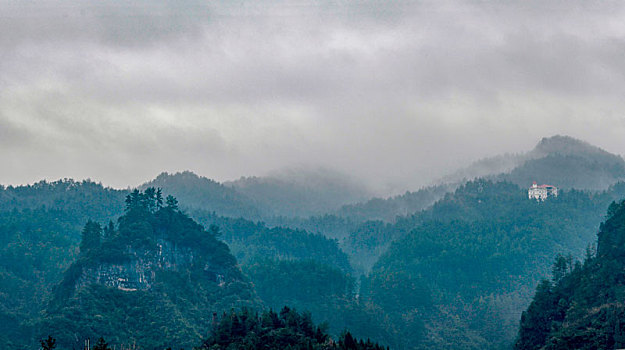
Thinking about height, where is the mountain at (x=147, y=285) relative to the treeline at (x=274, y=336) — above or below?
above

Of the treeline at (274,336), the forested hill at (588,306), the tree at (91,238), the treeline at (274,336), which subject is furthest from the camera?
the tree at (91,238)

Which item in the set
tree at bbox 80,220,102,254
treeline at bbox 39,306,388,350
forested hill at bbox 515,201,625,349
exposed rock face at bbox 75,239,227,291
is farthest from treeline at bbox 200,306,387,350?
tree at bbox 80,220,102,254

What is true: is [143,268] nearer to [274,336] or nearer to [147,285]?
[147,285]

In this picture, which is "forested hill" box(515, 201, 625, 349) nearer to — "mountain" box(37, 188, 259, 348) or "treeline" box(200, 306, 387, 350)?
"treeline" box(200, 306, 387, 350)

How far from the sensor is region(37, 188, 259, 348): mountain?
5586 inches

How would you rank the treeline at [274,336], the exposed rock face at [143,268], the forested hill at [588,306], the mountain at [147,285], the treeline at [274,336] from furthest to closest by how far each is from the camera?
the exposed rock face at [143,268], the mountain at [147,285], the forested hill at [588,306], the treeline at [274,336], the treeline at [274,336]

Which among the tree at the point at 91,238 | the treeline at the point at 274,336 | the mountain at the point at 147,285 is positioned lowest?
the treeline at the point at 274,336

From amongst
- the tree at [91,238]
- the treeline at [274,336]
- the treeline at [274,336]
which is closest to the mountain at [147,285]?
the tree at [91,238]

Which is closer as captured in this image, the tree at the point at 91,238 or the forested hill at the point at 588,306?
the forested hill at the point at 588,306

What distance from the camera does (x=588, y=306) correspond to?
433ft

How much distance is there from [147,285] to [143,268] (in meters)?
3.46

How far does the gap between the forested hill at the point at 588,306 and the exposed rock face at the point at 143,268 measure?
6432 cm

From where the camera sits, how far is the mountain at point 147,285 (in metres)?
142

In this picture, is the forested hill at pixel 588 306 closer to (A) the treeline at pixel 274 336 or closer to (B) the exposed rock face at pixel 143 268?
(A) the treeline at pixel 274 336
